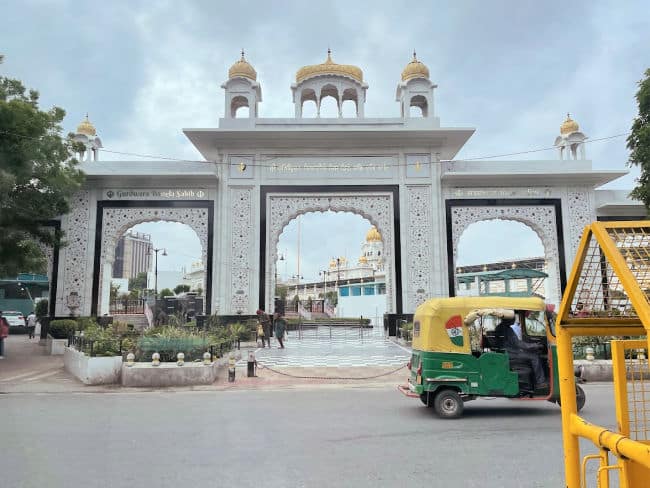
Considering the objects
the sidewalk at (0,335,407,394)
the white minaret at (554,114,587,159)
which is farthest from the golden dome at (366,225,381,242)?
the sidewalk at (0,335,407,394)

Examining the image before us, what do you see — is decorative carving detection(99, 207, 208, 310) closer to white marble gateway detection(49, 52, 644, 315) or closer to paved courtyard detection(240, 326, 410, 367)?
white marble gateway detection(49, 52, 644, 315)

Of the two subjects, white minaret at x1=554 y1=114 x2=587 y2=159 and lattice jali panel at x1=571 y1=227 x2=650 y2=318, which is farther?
white minaret at x1=554 y1=114 x2=587 y2=159

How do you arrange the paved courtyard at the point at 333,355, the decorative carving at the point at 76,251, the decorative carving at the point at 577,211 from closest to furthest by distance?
the paved courtyard at the point at 333,355, the decorative carving at the point at 76,251, the decorative carving at the point at 577,211

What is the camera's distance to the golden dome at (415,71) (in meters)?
17.0

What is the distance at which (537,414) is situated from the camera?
19.0 ft

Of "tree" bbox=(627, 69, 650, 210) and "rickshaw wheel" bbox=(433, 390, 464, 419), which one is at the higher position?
"tree" bbox=(627, 69, 650, 210)

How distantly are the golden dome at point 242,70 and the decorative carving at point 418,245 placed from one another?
22.3ft

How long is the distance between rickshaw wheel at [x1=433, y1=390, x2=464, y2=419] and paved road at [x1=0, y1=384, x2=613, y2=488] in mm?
148

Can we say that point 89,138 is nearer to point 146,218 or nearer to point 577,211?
point 146,218

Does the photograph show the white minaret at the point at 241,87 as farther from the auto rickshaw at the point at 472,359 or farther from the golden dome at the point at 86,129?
the auto rickshaw at the point at 472,359

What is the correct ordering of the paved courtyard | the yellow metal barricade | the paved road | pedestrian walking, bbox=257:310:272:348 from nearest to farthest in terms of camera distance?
the yellow metal barricade, the paved road, the paved courtyard, pedestrian walking, bbox=257:310:272:348

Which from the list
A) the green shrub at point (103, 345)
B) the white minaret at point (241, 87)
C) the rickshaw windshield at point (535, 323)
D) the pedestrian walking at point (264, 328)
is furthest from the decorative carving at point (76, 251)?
the rickshaw windshield at point (535, 323)

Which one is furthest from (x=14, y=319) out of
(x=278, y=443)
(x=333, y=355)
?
(x=278, y=443)

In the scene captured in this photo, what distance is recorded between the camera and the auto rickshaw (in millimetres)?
5727
